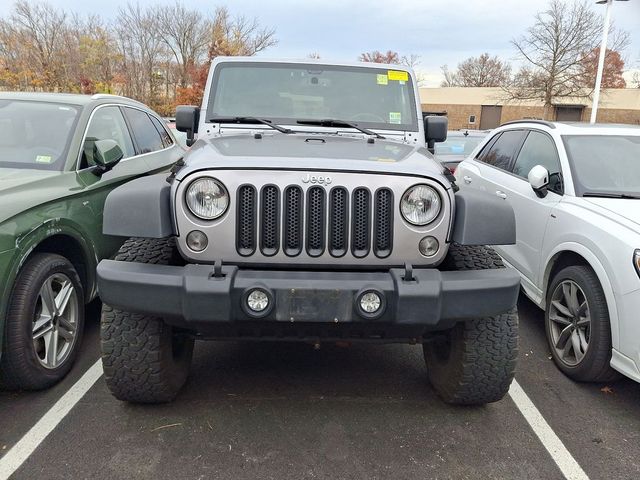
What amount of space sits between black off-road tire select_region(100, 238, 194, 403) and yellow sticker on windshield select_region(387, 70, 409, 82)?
2.21 meters

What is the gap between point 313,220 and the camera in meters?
2.42

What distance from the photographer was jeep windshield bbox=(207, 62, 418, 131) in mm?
3680

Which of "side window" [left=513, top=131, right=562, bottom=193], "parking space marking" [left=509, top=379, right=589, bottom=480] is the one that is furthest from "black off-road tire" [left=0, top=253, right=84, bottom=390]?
"side window" [left=513, top=131, right=562, bottom=193]

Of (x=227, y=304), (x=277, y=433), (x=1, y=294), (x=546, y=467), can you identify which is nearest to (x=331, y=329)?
(x=227, y=304)

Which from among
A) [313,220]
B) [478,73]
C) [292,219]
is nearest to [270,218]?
[292,219]

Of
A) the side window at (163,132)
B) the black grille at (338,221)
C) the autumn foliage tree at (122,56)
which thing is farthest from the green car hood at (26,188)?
the autumn foliage tree at (122,56)

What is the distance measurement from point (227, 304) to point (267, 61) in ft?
7.55

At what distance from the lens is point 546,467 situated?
8.44 ft

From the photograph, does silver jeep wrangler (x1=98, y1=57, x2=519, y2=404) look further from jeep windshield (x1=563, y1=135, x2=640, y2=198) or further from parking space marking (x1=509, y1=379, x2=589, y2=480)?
jeep windshield (x1=563, y1=135, x2=640, y2=198)

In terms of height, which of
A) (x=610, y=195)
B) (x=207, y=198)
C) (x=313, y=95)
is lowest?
(x=610, y=195)

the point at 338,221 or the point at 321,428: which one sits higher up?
the point at 338,221

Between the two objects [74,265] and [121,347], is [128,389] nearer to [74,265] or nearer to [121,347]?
[121,347]

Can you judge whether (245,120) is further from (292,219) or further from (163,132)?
(163,132)

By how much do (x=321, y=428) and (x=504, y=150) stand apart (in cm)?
367
